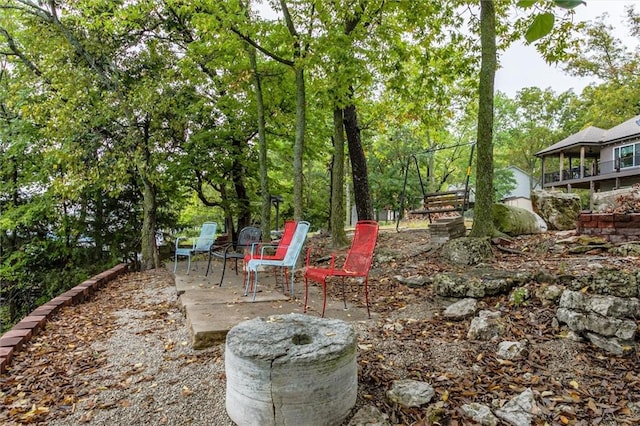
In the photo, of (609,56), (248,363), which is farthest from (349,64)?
(609,56)

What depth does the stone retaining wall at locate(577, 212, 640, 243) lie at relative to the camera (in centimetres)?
491

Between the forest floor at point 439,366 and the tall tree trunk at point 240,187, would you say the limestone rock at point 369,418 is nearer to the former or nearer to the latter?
the forest floor at point 439,366

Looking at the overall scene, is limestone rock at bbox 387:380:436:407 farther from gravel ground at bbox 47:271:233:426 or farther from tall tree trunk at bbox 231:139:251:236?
tall tree trunk at bbox 231:139:251:236

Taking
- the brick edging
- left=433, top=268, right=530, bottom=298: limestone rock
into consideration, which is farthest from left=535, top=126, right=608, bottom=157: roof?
the brick edging

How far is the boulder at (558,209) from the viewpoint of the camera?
728 cm

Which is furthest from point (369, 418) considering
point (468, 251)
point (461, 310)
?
point (468, 251)

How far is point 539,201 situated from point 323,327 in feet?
21.5

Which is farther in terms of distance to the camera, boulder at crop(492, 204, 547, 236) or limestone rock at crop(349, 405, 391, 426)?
boulder at crop(492, 204, 547, 236)

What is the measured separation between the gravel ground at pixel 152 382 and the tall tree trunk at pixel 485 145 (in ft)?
13.1

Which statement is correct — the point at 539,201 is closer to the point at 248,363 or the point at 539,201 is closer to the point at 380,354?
the point at 380,354

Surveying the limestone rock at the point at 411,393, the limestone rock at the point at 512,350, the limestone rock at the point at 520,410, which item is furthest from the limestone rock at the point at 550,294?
the limestone rock at the point at 411,393

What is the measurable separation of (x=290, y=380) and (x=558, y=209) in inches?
275

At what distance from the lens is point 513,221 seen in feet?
21.7

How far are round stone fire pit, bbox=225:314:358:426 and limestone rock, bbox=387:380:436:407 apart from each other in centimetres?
26
